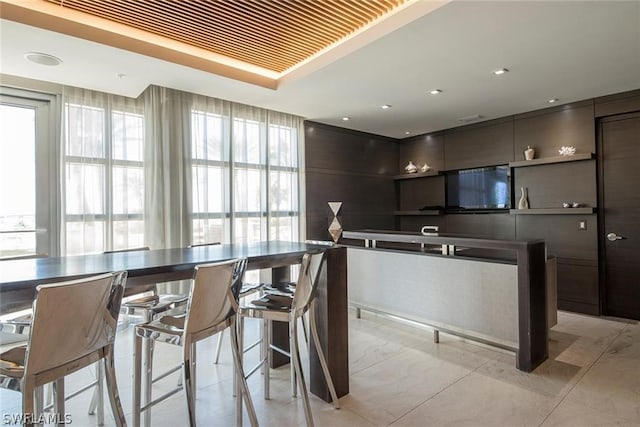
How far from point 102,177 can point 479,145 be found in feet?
16.9

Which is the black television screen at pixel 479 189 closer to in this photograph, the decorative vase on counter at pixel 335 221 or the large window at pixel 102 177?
the decorative vase on counter at pixel 335 221

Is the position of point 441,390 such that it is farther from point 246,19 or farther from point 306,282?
point 246,19

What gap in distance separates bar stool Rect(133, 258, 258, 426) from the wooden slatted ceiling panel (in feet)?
6.85

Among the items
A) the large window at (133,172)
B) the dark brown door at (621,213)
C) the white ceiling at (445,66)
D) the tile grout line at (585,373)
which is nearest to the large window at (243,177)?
the large window at (133,172)

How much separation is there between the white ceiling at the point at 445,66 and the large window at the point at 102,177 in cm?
30

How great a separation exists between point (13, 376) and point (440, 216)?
568cm

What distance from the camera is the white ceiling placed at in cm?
245

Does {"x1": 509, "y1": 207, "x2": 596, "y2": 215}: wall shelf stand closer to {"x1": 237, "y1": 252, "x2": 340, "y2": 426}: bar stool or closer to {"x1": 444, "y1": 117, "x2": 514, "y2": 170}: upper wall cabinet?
{"x1": 444, "y1": 117, "x2": 514, "y2": 170}: upper wall cabinet

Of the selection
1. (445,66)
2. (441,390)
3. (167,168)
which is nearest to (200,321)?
(441,390)

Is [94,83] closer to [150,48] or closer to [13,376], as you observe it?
[150,48]

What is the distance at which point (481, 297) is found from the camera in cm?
306

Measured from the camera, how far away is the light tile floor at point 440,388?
2.11 m

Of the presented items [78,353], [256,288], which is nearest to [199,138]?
[256,288]

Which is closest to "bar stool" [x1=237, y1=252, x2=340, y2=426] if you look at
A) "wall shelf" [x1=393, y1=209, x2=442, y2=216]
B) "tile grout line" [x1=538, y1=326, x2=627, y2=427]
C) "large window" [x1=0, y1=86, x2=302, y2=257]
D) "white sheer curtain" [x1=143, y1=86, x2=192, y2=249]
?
"tile grout line" [x1=538, y1=326, x2=627, y2=427]
